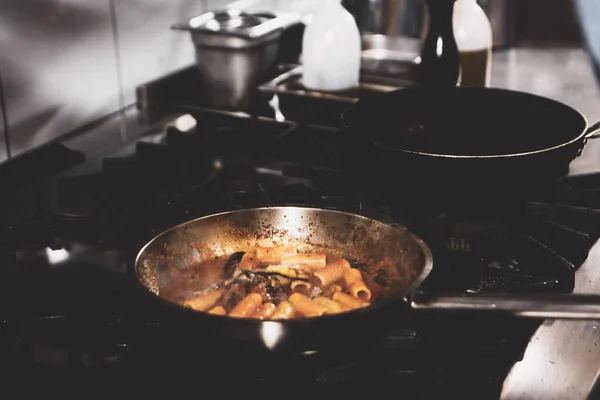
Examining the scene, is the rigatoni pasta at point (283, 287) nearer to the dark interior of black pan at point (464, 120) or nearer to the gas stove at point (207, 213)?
the gas stove at point (207, 213)

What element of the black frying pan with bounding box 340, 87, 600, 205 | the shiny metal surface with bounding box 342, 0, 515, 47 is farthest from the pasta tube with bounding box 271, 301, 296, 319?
the shiny metal surface with bounding box 342, 0, 515, 47

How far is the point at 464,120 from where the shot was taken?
1129 mm

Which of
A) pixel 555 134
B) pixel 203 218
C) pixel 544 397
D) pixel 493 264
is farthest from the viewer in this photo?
pixel 555 134

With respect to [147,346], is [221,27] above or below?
above

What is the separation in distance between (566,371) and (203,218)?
351 mm

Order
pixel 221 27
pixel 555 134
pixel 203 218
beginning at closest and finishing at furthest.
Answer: pixel 203 218, pixel 555 134, pixel 221 27

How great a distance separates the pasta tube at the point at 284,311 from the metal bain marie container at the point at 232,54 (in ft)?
2.52

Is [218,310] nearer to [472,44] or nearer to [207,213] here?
[207,213]

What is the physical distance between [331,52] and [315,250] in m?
0.59

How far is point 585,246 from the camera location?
0.87 m

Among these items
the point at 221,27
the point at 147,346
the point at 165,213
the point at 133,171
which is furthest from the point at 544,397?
the point at 221,27

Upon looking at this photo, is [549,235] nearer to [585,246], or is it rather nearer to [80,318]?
[585,246]

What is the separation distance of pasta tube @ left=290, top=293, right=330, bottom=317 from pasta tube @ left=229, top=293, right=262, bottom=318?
29 millimetres

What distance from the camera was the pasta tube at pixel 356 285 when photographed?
704 mm
